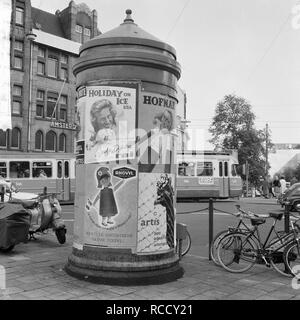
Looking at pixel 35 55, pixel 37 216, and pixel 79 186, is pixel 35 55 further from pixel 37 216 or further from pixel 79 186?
pixel 79 186

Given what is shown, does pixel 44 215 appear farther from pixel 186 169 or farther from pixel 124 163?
pixel 186 169

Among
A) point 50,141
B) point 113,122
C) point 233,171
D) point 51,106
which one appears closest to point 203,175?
point 233,171

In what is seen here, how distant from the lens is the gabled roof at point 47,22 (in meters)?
38.8

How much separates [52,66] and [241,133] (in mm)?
22676

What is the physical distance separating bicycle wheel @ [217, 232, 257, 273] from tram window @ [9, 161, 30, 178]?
17987mm

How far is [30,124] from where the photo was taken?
119ft

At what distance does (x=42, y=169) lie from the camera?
2333cm

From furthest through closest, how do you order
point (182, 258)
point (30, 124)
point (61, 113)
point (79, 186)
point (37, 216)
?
point (61, 113) → point (30, 124) → point (37, 216) → point (182, 258) → point (79, 186)

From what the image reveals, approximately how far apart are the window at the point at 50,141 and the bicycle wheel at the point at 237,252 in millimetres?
32925

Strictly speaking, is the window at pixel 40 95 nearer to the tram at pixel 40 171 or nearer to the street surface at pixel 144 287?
the tram at pixel 40 171

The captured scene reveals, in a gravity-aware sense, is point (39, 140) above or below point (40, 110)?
below

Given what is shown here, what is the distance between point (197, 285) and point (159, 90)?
257 cm

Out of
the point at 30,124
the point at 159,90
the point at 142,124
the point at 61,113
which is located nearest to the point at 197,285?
the point at 142,124

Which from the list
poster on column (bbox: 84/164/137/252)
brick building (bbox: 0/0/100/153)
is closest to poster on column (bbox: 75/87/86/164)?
poster on column (bbox: 84/164/137/252)
